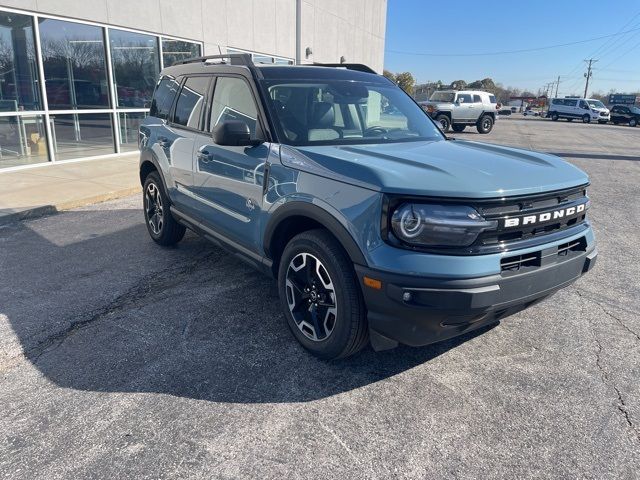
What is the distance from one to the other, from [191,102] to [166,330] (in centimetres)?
221

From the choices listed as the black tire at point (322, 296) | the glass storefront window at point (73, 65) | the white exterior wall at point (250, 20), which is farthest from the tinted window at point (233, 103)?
the glass storefront window at point (73, 65)

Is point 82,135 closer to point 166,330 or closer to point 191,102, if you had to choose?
point 191,102

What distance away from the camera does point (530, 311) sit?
159 inches

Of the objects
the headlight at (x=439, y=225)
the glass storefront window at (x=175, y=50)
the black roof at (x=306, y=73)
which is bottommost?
the headlight at (x=439, y=225)

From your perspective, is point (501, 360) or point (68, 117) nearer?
point (501, 360)

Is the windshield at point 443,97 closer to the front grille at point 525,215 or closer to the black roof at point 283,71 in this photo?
the black roof at point 283,71

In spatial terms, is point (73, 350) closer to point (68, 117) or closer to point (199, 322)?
point (199, 322)

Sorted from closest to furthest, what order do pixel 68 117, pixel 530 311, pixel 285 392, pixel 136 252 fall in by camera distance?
pixel 285 392
pixel 530 311
pixel 136 252
pixel 68 117

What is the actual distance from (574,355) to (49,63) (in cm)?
1052

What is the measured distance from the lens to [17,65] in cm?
927

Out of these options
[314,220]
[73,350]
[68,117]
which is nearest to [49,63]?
[68,117]

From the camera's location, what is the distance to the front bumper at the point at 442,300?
2484 mm

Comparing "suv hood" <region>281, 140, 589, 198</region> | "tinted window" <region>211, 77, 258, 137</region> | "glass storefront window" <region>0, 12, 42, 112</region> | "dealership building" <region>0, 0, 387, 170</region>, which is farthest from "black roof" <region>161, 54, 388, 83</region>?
"glass storefront window" <region>0, 12, 42, 112</region>

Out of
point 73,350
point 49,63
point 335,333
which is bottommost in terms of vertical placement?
point 73,350
